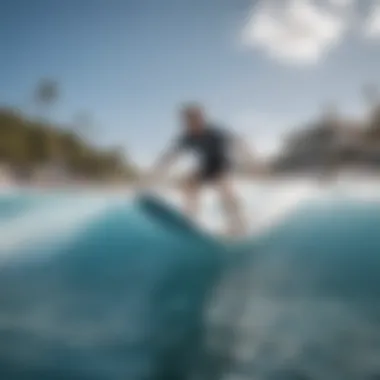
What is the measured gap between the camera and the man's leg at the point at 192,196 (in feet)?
5.43

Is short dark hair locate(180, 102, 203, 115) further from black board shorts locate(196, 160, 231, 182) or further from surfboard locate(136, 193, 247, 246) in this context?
surfboard locate(136, 193, 247, 246)

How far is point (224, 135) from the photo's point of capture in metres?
1.66

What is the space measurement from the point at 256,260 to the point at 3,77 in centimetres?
92

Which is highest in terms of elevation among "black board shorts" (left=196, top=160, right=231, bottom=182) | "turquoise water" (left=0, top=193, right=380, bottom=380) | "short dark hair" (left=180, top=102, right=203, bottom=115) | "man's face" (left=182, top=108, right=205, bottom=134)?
"short dark hair" (left=180, top=102, right=203, bottom=115)

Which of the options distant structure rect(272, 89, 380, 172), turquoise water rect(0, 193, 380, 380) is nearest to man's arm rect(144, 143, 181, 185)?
turquoise water rect(0, 193, 380, 380)

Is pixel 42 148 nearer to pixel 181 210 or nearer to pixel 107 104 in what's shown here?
pixel 107 104

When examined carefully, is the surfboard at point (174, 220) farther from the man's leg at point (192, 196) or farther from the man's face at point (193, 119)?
the man's face at point (193, 119)

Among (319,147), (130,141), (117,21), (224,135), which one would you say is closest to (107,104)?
(130,141)

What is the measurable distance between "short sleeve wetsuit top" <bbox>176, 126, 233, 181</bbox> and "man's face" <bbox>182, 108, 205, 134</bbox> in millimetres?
18

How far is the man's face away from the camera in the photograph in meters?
1.65

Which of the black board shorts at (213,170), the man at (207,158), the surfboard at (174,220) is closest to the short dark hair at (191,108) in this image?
the man at (207,158)

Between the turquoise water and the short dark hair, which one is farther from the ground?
the short dark hair

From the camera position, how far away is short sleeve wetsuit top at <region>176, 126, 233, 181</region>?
1.65 metres

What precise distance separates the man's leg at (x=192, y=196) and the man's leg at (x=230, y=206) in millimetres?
63
